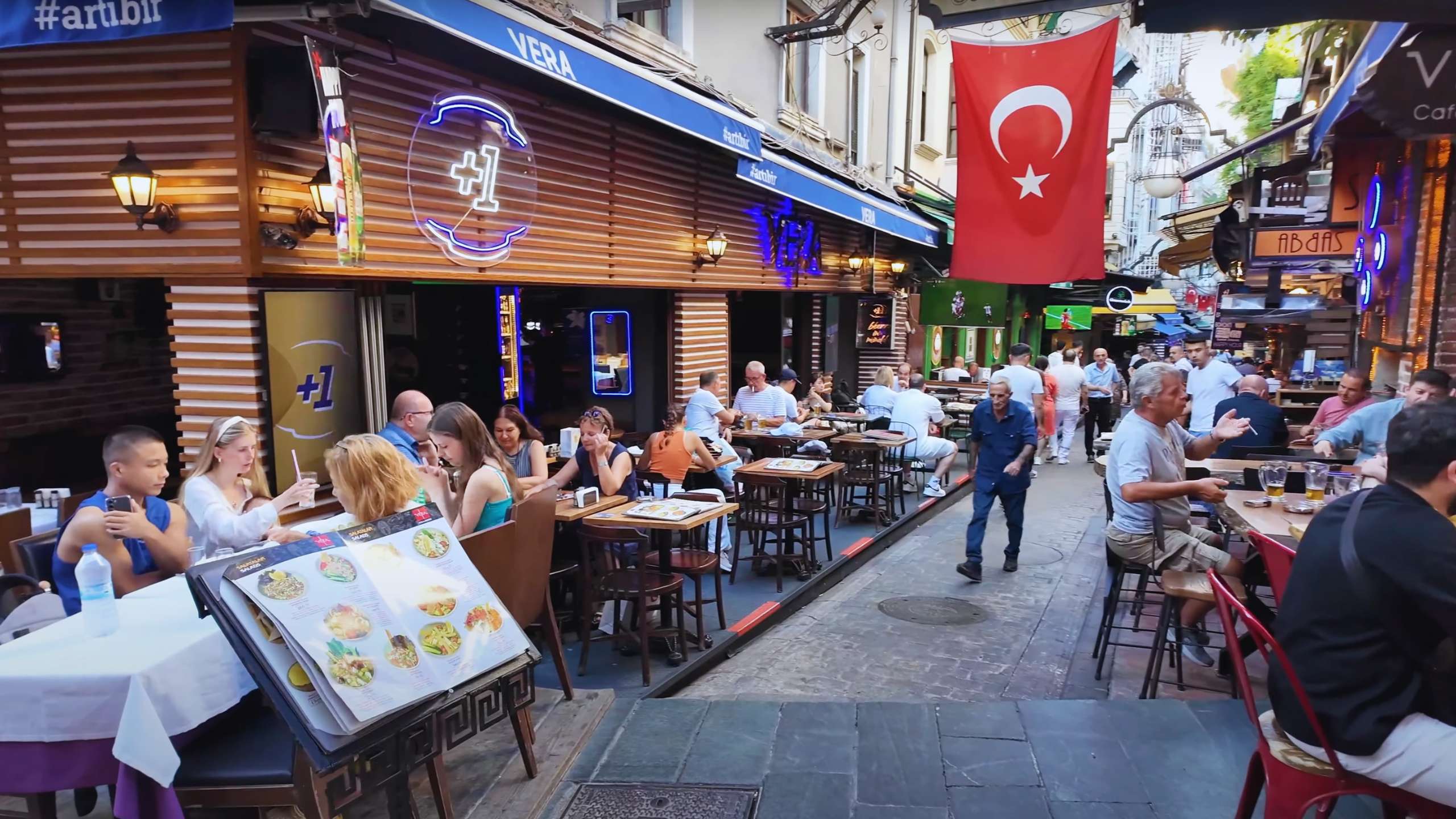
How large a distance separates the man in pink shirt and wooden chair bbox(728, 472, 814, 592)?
4.85m

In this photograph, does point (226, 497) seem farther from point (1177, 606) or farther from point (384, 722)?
point (1177, 606)

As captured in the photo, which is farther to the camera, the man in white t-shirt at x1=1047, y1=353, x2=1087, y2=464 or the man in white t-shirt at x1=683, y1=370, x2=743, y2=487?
the man in white t-shirt at x1=1047, y1=353, x2=1087, y2=464

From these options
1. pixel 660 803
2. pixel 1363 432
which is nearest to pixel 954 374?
pixel 1363 432

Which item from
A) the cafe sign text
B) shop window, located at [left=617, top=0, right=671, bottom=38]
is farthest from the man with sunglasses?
the cafe sign text

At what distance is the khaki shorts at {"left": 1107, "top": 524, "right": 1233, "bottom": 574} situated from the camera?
485 cm

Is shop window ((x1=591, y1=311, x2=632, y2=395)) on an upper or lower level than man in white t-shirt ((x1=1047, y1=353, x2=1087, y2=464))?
upper

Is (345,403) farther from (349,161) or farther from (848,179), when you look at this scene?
(848,179)

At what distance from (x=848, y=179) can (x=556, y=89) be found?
6866 millimetres

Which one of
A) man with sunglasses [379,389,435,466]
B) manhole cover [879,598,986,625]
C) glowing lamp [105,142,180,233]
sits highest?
glowing lamp [105,142,180,233]

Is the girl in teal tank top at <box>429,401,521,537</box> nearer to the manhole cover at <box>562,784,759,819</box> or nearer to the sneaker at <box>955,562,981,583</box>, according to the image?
the manhole cover at <box>562,784,759,819</box>

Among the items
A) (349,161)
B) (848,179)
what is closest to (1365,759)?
(349,161)

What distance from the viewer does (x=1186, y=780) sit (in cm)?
362

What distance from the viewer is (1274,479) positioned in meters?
4.59

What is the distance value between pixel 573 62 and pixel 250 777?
487 cm
